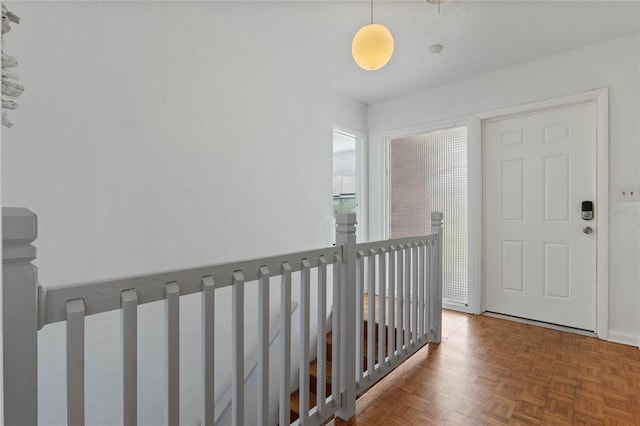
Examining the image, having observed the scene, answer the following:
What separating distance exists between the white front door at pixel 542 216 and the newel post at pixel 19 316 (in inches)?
A: 133

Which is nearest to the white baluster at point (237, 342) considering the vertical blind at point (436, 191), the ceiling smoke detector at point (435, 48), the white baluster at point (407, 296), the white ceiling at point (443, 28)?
the white baluster at point (407, 296)

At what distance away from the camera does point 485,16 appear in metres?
2.22

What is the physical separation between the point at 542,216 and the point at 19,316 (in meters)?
3.45

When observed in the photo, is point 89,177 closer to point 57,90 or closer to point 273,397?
point 57,90

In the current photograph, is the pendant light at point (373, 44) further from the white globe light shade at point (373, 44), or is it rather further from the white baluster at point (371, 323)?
the white baluster at point (371, 323)

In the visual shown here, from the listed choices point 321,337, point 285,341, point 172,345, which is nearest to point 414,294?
point 321,337

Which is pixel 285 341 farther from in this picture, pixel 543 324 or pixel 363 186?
pixel 363 186

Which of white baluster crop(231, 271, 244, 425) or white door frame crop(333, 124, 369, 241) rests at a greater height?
white door frame crop(333, 124, 369, 241)

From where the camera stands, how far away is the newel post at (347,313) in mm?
1545

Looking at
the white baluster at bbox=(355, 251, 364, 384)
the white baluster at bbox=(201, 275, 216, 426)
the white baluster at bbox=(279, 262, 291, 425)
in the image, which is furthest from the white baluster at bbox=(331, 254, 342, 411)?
the white baluster at bbox=(201, 275, 216, 426)

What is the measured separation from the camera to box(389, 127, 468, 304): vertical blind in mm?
3264

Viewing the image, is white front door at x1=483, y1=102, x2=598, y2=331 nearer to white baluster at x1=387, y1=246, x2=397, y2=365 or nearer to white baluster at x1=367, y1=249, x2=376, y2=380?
white baluster at x1=387, y1=246, x2=397, y2=365

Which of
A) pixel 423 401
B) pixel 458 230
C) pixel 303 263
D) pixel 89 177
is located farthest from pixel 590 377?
pixel 89 177

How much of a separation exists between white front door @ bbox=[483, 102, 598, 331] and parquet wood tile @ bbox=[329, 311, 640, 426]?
1.31 feet
